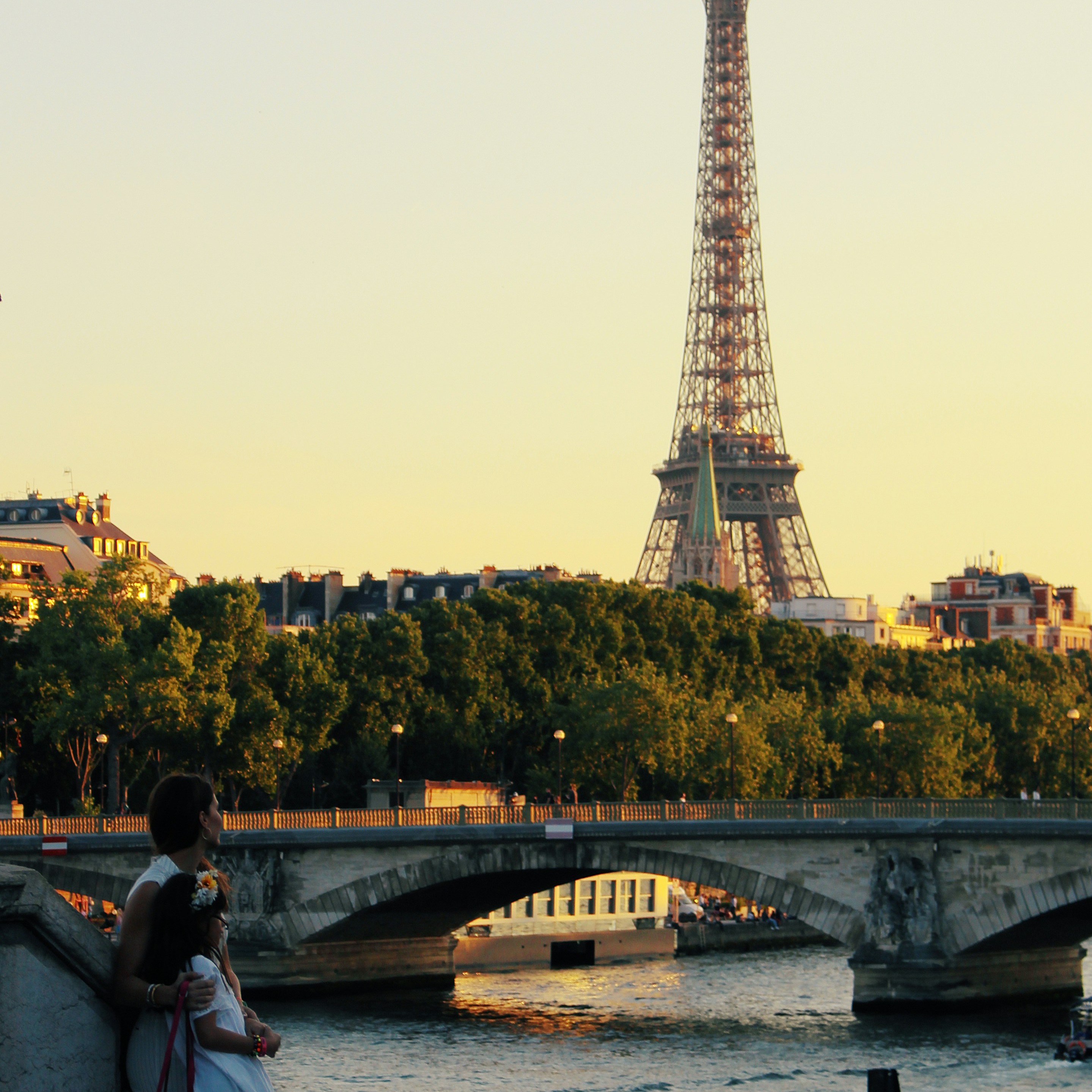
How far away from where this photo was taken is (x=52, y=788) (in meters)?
78.3

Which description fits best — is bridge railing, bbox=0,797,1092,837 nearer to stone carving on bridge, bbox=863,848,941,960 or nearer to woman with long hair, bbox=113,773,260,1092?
stone carving on bridge, bbox=863,848,941,960

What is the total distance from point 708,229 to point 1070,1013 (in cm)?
11819

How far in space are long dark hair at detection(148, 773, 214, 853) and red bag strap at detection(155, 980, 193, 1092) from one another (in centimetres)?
59

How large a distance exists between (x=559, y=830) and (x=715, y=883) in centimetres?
396

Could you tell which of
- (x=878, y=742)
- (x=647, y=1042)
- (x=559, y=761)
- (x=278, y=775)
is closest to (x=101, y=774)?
(x=278, y=775)

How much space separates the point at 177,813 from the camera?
26.8ft

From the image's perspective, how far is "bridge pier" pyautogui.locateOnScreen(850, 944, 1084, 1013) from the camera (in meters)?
49.3

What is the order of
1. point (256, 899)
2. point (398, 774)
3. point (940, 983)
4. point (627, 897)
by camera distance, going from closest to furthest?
1. point (940, 983)
2. point (256, 899)
3. point (398, 774)
4. point (627, 897)

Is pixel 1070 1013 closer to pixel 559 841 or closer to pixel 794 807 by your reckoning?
pixel 794 807

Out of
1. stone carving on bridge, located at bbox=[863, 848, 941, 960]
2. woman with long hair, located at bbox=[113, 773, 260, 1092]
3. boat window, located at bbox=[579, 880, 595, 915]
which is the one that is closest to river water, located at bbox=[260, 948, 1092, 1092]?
stone carving on bridge, located at bbox=[863, 848, 941, 960]

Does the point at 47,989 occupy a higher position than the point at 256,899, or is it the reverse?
the point at 47,989

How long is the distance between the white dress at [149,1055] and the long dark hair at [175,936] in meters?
0.11

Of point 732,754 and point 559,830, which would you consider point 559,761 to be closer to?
point 732,754

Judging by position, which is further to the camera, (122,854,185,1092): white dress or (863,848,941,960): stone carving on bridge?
(863,848,941,960): stone carving on bridge
